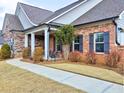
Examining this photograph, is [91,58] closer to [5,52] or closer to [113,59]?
[113,59]

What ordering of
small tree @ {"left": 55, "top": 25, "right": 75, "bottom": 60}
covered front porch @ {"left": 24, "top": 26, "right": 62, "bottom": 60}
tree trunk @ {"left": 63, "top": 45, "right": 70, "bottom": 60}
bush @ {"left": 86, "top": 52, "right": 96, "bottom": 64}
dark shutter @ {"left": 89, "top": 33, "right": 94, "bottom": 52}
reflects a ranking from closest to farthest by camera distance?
1. bush @ {"left": 86, "top": 52, "right": 96, "bottom": 64}
2. dark shutter @ {"left": 89, "top": 33, "right": 94, "bottom": 52}
3. small tree @ {"left": 55, "top": 25, "right": 75, "bottom": 60}
4. tree trunk @ {"left": 63, "top": 45, "right": 70, "bottom": 60}
5. covered front porch @ {"left": 24, "top": 26, "right": 62, "bottom": 60}

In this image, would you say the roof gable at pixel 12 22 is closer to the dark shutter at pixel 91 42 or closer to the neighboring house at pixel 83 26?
the neighboring house at pixel 83 26

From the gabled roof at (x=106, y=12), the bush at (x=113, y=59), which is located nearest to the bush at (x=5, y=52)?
the gabled roof at (x=106, y=12)

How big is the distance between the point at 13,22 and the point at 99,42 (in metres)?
13.4

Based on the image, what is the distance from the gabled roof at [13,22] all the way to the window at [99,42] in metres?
11.5

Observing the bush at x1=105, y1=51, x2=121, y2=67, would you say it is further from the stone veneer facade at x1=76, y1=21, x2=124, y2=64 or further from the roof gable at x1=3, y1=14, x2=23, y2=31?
the roof gable at x1=3, y1=14, x2=23, y2=31

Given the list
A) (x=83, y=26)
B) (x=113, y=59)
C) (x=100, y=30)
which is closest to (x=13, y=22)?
(x=83, y=26)

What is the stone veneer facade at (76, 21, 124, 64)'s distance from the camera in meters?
12.5

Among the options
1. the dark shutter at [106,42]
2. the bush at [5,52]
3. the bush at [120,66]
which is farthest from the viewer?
the bush at [5,52]

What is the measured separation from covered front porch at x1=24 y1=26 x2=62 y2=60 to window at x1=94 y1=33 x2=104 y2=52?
14.2ft

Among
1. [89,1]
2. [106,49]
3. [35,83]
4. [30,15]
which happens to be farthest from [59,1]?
[35,83]

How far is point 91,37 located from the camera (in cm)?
1427

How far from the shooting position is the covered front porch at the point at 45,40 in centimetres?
1572

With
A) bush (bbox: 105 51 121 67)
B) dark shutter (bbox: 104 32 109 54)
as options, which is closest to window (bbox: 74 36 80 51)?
dark shutter (bbox: 104 32 109 54)
